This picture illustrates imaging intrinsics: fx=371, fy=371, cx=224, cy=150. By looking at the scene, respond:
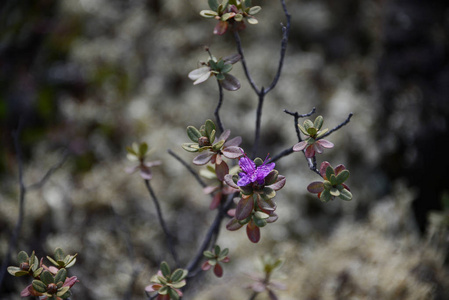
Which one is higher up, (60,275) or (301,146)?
A: (301,146)

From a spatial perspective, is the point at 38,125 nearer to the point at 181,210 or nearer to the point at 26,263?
the point at 181,210

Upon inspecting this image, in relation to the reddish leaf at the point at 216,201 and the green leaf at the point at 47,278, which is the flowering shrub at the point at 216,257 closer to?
the reddish leaf at the point at 216,201

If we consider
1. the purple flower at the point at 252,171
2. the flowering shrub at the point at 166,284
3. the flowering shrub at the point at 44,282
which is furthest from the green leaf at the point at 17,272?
the purple flower at the point at 252,171

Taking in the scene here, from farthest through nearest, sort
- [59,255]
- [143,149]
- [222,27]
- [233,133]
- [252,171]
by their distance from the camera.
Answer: [233,133]
[143,149]
[222,27]
[59,255]
[252,171]

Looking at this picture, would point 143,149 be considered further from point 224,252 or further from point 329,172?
point 329,172

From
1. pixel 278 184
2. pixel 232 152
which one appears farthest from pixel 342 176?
pixel 232 152

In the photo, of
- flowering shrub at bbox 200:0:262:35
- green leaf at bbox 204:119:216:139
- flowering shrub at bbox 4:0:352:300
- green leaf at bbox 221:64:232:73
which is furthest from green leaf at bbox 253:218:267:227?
flowering shrub at bbox 200:0:262:35

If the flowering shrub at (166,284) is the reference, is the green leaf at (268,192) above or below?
above

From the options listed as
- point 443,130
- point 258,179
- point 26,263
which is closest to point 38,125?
point 26,263
